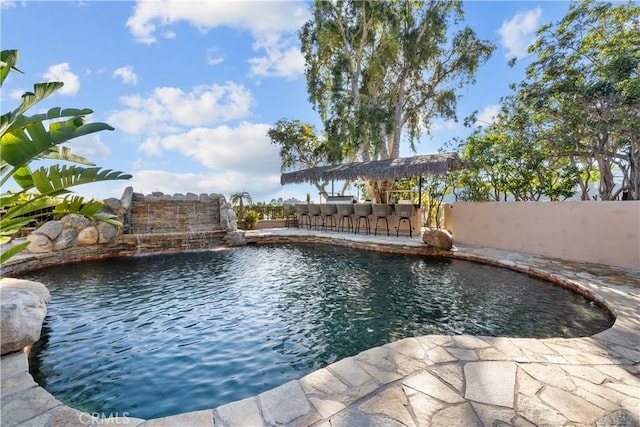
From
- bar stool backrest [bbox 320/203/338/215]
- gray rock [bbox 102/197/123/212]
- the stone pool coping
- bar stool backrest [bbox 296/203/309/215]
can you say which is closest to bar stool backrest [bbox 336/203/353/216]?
bar stool backrest [bbox 320/203/338/215]

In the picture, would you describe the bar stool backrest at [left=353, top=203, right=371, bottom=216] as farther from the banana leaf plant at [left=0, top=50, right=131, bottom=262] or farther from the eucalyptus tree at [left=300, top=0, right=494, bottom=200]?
the banana leaf plant at [left=0, top=50, right=131, bottom=262]

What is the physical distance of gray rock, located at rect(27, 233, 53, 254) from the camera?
7.76 m

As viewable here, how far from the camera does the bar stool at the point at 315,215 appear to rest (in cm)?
1325

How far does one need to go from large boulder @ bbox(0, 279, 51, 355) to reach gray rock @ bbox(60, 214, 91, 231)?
20.0 ft

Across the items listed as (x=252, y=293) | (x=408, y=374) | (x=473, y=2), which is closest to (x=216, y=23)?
(x=252, y=293)

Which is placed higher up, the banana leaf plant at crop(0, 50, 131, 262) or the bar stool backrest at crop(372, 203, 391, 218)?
the banana leaf plant at crop(0, 50, 131, 262)

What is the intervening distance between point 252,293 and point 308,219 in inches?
370

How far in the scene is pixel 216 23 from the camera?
798 cm

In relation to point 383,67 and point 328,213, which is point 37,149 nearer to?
point 328,213

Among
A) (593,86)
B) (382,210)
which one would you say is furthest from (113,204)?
(593,86)

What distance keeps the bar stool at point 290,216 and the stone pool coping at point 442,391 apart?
12.6 m

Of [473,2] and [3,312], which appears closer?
[3,312]

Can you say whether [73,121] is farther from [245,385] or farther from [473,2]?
[473,2]

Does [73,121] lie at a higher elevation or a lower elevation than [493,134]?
lower
